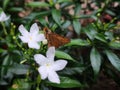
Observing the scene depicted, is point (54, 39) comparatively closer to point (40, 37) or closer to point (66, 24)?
point (40, 37)

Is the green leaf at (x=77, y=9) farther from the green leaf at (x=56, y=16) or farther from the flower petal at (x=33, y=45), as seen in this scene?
the flower petal at (x=33, y=45)

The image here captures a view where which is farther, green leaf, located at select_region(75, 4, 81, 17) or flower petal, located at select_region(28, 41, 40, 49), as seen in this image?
green leaf, located at select_region(75, 4, 81, 17)

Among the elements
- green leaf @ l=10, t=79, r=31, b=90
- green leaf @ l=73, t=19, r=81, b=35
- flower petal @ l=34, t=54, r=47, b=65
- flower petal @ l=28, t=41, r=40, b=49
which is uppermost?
flower petal @ l=28, t=41, r=40, b=49

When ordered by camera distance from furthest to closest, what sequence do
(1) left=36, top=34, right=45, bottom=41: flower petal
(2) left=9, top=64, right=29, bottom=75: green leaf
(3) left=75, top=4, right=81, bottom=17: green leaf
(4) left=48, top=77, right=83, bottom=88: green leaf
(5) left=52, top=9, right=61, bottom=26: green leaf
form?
(3) left=75, top=4, right=81, bottom=17: green leaf
(5) left=52, top=9, right=61, bottom=26: green leaf
(2) left=9, top=64, right=29, bottom=75: green leaf
(4) left=48, top=77, right=83, bottom=88: green leaf
(1) left=36, top=34, right=45, bottom=41: flower petal

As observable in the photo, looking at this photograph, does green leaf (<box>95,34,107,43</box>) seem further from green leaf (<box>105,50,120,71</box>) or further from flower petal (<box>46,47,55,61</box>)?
flower petal (<box>46,47,55,61</box>)

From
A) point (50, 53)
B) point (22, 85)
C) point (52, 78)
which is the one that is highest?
point (50, 53)

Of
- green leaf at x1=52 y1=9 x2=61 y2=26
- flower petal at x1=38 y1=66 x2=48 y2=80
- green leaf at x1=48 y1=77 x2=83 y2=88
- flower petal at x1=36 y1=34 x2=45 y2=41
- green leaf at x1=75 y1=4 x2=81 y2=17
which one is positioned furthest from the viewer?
green leaf at x1=75 y1=4 x2=81 y2=17

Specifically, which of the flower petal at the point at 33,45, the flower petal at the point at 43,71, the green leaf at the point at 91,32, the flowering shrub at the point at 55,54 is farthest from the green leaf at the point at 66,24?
the flower petal at the point at 43,71

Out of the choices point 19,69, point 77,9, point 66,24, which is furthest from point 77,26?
point 19,69

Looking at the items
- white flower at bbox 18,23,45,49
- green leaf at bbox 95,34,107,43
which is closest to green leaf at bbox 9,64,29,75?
white flower at bbox 18,23,45,49

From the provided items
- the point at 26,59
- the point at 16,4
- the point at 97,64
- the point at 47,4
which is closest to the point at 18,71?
the point at 26,59

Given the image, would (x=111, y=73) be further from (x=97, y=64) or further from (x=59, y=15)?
(x=59, y=15)
